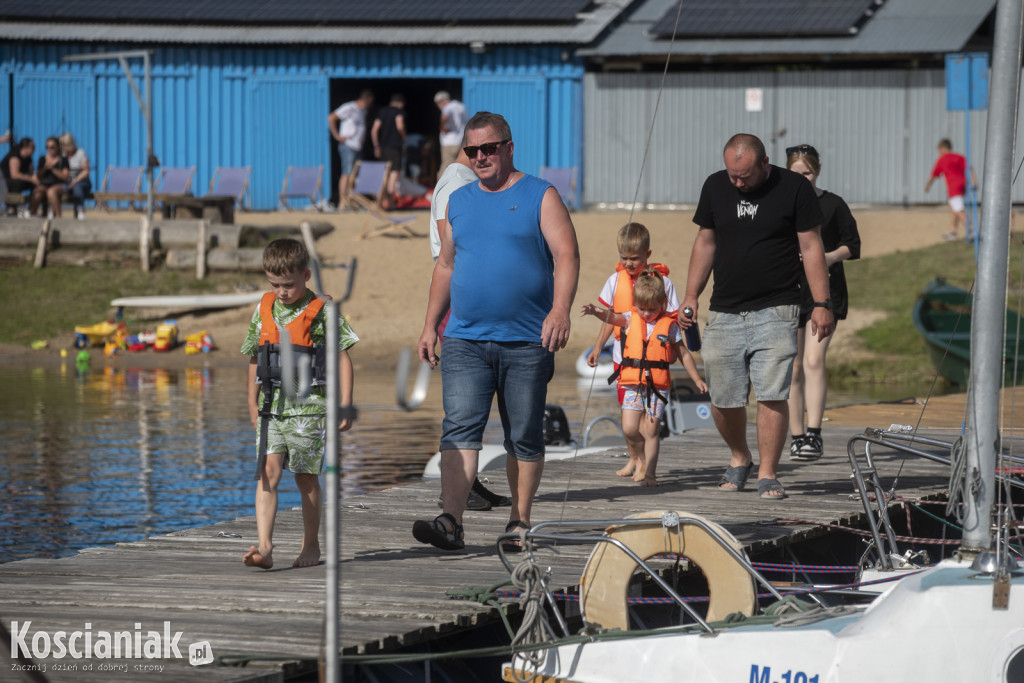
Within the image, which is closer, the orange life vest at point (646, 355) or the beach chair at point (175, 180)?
the orange life vest at point (646, 355)

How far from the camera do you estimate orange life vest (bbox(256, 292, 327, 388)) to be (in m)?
6.04

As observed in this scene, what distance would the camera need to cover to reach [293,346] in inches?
237

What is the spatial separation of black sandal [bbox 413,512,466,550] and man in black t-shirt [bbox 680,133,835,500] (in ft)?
6.24

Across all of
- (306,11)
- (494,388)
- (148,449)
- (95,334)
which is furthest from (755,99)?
(494,388)

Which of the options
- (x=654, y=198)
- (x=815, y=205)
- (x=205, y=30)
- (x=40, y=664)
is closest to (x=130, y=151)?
(x=205, y=30)

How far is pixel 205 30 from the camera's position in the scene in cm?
2903

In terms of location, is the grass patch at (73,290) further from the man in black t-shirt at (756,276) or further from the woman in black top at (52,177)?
the man in black t-shirt at (756,276)

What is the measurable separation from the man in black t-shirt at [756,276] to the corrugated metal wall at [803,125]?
19.2m

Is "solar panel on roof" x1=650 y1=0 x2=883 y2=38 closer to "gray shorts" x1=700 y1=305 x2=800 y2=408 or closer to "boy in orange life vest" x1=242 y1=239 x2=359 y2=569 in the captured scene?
"gray shorts" x1=700 y1=305 x2=800 y2=408

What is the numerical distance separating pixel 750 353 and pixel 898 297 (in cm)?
1400

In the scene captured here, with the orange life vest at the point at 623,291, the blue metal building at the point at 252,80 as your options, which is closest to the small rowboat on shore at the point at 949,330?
the orange life vest at the point at 623,291

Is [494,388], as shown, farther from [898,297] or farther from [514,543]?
[898,297]

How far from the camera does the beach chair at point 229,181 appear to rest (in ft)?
93.9

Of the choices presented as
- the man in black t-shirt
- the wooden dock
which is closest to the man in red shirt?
the wooden dock
